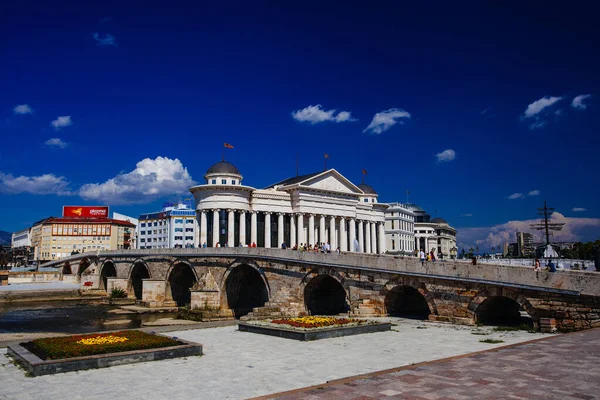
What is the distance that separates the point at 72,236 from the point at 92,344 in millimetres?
108339

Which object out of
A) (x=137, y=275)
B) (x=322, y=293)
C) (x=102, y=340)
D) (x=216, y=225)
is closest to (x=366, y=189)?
(x=216, y=225)

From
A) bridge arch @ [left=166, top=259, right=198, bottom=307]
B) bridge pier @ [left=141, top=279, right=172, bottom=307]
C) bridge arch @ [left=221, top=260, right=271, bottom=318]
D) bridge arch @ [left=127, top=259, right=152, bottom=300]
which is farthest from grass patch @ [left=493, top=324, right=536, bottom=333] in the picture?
bridge arch @ [left=127, top=259, right=152, bottom=300]

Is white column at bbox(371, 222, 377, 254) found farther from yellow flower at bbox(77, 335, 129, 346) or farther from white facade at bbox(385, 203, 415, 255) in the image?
yellow flower at bbox(77, 335, 129, 346)

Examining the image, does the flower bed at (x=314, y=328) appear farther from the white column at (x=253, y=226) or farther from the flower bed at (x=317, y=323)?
the white column at (x=253, y=226)

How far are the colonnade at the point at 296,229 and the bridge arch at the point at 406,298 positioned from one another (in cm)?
2929

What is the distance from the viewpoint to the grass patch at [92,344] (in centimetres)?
1318

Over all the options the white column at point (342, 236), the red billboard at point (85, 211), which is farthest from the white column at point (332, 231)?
the red billboard at point (85, 211)

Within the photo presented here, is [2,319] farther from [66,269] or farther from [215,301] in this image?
[66,269]

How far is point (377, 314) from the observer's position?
24516 millimetres

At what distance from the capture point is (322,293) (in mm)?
31609

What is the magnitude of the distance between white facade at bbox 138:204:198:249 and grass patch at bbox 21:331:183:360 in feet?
298

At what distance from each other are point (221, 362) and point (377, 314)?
12.4m

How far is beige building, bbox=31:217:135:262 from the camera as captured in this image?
110688 millimetres

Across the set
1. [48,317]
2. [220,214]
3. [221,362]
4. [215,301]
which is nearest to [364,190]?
[220,214]
